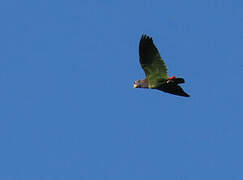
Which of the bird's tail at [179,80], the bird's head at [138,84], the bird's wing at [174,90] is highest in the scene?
the bird's head at [138,84]

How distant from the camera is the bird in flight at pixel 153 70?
1117 inches

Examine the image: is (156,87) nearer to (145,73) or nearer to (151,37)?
(145,73)

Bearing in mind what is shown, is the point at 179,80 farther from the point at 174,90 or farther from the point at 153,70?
the point at 174,90

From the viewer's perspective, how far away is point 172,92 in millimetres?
30812

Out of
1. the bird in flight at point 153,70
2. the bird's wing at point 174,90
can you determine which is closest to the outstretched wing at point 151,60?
the bird in flight at point 153,70

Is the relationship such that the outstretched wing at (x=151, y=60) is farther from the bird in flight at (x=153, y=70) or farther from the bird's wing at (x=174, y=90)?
the bird's wing at (x=174, y=90)

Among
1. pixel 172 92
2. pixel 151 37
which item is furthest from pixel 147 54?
pixel 172 92

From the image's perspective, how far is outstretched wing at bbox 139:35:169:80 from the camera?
93.0 ft

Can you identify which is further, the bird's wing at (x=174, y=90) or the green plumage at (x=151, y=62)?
the bird's wing at (x=174, y=90)

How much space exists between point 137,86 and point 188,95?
260 cm

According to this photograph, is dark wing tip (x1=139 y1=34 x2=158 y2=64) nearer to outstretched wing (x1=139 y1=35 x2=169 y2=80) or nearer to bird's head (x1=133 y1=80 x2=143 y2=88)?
outstretched wing (x1=139 y1=35 x2=169 y2=80)

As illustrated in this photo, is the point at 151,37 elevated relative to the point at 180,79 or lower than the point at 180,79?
elevated

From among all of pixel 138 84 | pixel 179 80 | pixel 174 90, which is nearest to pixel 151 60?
pixel 179 80

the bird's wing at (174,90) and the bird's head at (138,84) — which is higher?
the bird's head at (138,84)
